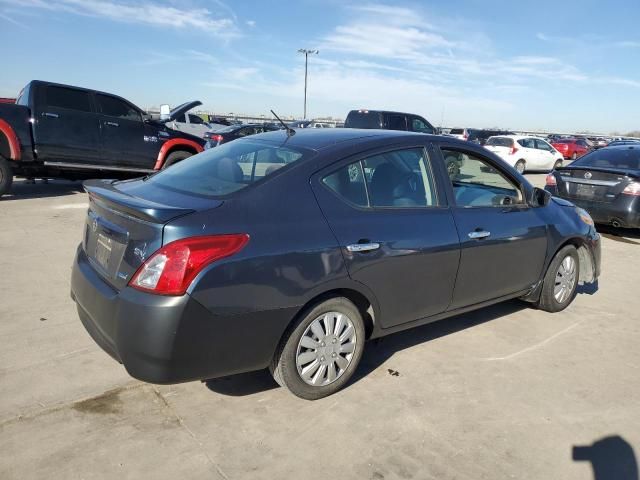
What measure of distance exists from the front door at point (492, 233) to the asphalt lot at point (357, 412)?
1.56ft

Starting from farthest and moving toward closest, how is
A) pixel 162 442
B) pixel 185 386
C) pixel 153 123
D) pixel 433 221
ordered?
pixel 153 123 < pixel 433 221 < pixel 185 386 < pixel 162 442

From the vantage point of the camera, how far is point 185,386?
331 centimetres

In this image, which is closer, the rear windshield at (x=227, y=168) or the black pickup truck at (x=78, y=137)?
the rear windshield at (x=227, y=168)

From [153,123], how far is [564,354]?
8.76 metres

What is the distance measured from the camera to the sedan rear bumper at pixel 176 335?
2.51m

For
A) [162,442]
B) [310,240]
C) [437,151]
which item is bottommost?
[162,442]

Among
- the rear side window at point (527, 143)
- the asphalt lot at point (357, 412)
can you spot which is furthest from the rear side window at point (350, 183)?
the rear side window at point (527, 143)

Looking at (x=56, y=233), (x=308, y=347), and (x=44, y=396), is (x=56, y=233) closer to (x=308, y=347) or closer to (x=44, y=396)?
(x=44, y=396)

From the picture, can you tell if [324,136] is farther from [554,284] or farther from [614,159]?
[614,159]

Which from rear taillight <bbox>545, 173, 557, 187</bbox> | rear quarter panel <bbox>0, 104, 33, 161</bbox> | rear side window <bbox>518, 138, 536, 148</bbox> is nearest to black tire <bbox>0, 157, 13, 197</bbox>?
rear quarter panel <bbox>0, 104, 33, 161</bbox>

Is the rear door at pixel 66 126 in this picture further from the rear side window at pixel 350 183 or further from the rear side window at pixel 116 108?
the rear side window at pixel 350 183

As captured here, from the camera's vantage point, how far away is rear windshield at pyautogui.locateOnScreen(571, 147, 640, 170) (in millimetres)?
8328

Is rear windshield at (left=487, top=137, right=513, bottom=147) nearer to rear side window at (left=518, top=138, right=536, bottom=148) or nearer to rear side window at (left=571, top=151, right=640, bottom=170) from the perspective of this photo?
rear side window at (left=518, top=138, right=536, bottom=148)

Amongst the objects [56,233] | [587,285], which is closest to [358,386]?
[587,285]
